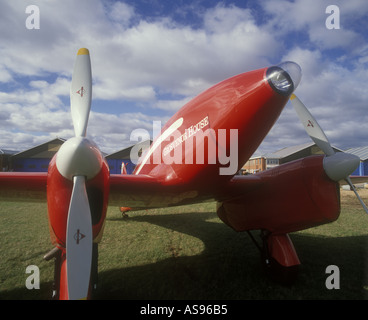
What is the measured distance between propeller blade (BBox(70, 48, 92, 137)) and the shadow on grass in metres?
3.10

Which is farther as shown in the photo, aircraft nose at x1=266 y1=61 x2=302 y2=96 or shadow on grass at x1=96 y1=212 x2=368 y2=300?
shadow on grass at x1=96 y1=212 x2=368 y2=300

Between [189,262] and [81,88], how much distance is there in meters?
4.41

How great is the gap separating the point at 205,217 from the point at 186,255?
4.84m

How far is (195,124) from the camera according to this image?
3.36 metres

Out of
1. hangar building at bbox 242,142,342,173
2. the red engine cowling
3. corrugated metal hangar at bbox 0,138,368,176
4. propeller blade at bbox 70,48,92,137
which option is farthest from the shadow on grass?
hangar building at bbox 242,142,342,173

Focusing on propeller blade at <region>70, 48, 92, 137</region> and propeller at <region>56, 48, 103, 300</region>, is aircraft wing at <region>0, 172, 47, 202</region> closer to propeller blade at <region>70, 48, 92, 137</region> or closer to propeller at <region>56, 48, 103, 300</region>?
propeller at <region>56, 48, 103, 300</region>

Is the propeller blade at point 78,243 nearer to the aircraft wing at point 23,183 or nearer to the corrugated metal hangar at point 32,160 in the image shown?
the aircraft wing at point 23,183

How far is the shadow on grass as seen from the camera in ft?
12.9

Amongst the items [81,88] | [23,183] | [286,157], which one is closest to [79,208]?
[23,183]

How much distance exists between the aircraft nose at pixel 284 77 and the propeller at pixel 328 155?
1462mm

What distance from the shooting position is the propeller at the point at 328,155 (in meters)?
3.83

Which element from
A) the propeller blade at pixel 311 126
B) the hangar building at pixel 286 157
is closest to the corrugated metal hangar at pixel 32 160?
the hangar building at pixel 286 157
